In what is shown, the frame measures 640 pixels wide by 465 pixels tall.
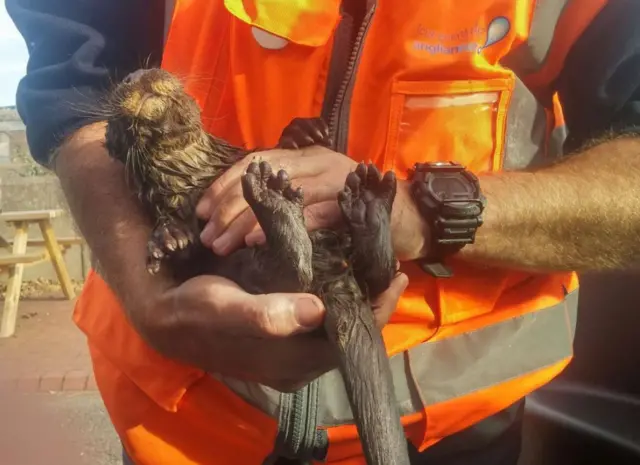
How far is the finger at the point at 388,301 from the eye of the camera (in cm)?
167

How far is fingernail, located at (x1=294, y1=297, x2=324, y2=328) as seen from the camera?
5.04 feet

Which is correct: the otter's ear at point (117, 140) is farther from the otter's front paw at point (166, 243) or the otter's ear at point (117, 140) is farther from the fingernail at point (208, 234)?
the fingernail at point (208, 234)

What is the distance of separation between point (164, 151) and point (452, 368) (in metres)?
1.05

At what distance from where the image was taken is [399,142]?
6.23 ft

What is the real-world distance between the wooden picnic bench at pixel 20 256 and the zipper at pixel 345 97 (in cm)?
785

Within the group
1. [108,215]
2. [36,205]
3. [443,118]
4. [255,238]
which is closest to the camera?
[255,238]

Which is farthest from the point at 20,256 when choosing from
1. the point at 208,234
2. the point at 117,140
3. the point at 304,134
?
the point at 304,134

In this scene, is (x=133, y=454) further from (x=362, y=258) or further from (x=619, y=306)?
(x=619, y=306)

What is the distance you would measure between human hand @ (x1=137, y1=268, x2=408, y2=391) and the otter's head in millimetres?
458

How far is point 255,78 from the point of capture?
196cm

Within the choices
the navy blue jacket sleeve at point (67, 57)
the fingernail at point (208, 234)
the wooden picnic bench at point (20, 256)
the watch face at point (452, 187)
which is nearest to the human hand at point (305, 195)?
the fingernail at point (208, 234)

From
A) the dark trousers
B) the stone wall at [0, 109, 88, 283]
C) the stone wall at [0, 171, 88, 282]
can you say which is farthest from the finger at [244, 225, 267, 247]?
the stone wall at [0, 171, 88, 282]

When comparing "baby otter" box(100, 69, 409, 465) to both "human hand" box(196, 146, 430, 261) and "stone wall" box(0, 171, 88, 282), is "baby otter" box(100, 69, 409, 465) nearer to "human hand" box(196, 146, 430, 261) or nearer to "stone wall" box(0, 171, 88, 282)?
"human hand" box(196, 146, 430, 261)

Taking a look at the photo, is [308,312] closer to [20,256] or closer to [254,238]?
[254,238]
